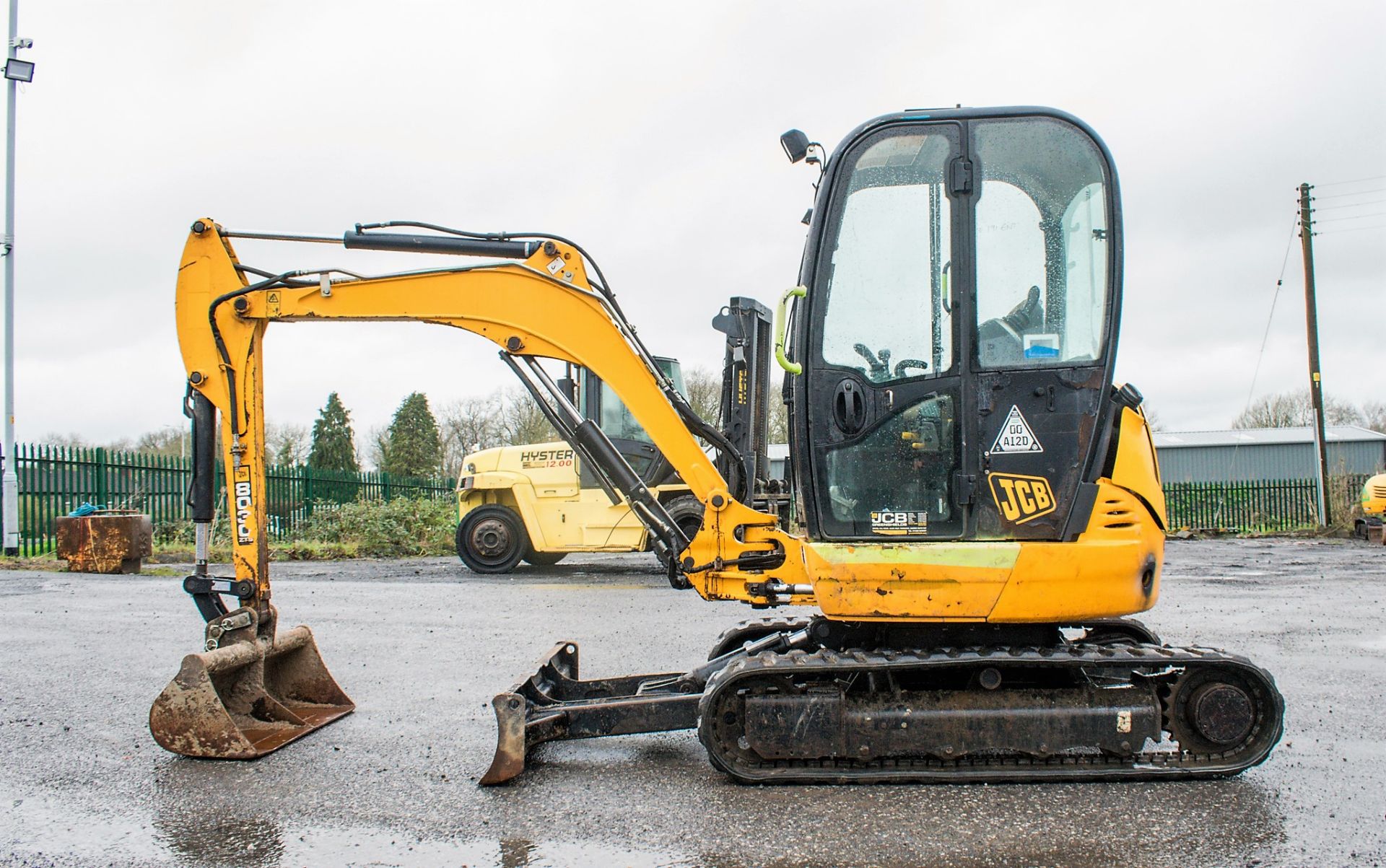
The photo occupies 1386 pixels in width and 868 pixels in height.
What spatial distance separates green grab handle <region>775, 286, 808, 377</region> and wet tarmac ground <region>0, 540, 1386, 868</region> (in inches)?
69.4

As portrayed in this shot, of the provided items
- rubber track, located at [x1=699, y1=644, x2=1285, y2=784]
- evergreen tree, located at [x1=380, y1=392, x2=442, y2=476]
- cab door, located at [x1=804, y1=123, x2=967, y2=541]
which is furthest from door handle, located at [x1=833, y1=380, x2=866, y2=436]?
evergreen tree, located at [x1=380, y1=392, x2=442, y2=476]

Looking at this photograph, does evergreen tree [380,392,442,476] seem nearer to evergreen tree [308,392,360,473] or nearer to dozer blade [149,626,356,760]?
evergreen tree [308,392,360,473]

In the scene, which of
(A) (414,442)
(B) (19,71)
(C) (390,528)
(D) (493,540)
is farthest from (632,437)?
(A) (414,442)

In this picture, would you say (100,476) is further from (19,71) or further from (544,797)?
(544,797)

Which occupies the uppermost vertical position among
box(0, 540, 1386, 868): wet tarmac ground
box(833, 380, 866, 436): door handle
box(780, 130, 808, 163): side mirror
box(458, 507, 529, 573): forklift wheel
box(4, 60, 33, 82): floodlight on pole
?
box(4, 60, 33, 82): floodlight on pole

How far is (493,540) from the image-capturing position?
46.8 ft

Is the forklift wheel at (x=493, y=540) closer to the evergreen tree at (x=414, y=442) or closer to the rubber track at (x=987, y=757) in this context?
the rubber track at (x=987, y=757)

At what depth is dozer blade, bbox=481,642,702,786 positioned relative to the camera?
4.20 metres

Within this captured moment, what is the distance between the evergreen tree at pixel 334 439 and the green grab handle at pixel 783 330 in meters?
48.1

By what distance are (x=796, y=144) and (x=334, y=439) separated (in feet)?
162

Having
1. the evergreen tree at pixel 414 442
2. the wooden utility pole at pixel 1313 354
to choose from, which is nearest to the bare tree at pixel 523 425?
the evergreen tree at pixel 414 442

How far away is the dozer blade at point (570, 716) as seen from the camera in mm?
4195

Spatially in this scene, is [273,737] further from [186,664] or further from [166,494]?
[166,494]

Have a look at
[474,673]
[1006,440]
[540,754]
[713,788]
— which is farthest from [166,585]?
[1006,440]
